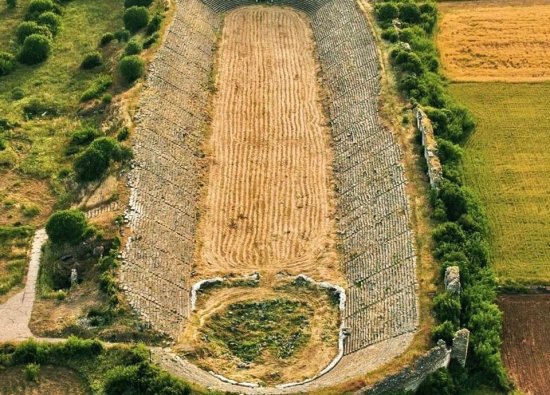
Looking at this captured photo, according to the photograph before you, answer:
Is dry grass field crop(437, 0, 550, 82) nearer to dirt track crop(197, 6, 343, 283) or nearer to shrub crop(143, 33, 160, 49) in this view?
dirt track crop(197, 6, 343, 283)

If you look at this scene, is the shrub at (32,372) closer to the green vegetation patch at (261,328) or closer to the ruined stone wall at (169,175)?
the ruined stone wall at (169,175)

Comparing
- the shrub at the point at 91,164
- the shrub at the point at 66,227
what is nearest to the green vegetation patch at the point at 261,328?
the shrub at the point at 66,227

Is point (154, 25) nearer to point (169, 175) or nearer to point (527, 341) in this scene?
point (169, 175)

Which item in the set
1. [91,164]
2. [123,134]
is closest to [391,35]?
[123,134]

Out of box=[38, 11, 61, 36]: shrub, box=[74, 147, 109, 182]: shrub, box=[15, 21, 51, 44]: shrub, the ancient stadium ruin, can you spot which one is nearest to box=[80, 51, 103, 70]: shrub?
the ancient stadium ruin

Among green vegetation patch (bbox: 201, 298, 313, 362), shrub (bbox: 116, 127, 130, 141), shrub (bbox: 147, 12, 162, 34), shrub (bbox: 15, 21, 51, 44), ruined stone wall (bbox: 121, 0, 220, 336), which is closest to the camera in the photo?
green vegetation patch (bbox: 201, 298, 313, 362)
